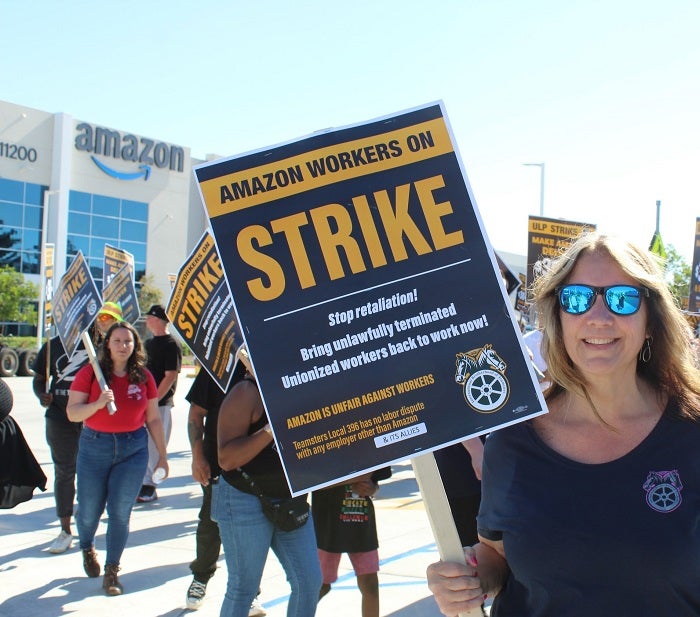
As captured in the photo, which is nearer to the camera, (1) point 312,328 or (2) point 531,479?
(2) point 531,479

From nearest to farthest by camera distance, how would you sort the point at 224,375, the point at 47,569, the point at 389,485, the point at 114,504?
the point at 224,375, the point at 114,504, the point at 47,569, the point at 389,485

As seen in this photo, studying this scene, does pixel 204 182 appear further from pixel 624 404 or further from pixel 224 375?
pixel 224 375

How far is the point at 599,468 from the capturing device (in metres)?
2.04

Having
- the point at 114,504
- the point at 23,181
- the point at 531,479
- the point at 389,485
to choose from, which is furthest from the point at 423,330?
the point at 23,181

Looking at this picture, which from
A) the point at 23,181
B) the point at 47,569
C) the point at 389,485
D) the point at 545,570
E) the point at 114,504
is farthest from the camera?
the point at 23,181

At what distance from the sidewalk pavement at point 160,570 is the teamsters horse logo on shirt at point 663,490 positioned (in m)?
3.71

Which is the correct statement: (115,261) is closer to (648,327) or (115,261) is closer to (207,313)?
(207,313)

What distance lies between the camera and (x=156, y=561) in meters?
6.60

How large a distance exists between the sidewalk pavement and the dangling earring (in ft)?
11.6

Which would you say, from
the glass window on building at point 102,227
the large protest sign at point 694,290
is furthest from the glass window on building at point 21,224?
the large protest sign at point 694,290

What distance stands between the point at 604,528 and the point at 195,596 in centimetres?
414

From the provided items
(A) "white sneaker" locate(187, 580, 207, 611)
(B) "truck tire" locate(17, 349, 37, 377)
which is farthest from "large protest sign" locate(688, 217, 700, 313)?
(B) "truck tire" locate(17, 349, 37, 377)

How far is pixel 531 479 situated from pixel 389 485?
320 inches

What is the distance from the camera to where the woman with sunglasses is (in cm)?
193
